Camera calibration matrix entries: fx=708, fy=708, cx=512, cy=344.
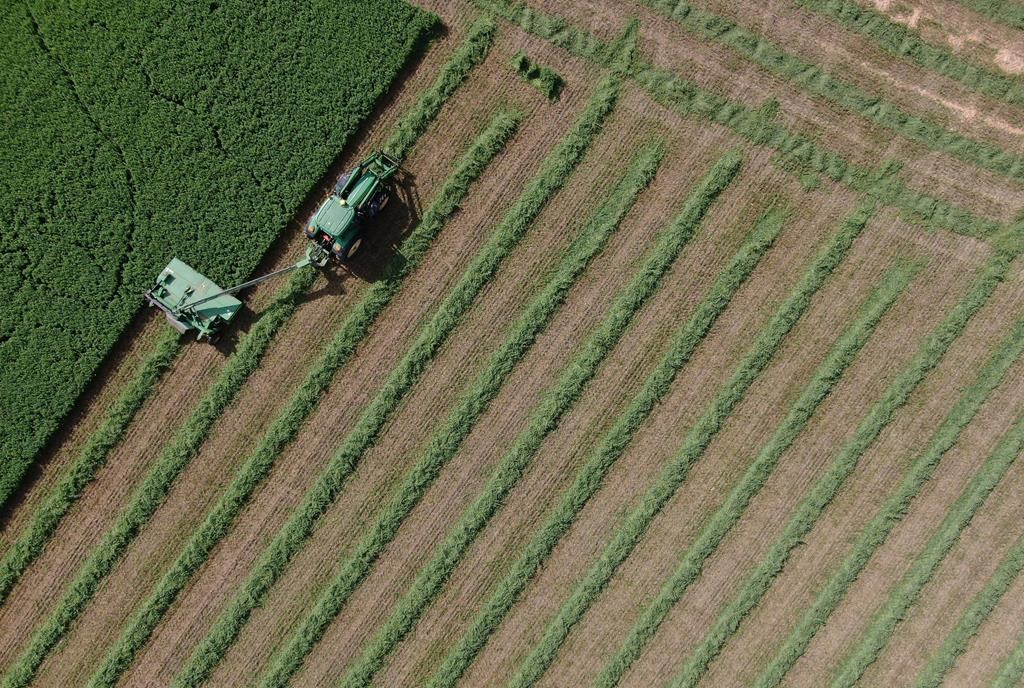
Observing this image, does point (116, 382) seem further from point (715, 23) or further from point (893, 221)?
point (893, 221)

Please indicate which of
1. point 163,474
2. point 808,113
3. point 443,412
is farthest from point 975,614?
point 163,474

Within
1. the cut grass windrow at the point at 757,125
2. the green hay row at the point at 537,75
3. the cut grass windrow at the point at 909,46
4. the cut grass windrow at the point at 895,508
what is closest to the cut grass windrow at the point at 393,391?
the green hay row at the point at 537,75

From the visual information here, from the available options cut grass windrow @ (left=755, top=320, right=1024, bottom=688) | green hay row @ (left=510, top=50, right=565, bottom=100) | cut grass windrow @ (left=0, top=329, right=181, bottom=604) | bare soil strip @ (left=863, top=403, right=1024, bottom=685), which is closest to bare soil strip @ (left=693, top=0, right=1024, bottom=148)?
green hay row @ (left=510, top=50, right=565, bottom=100)

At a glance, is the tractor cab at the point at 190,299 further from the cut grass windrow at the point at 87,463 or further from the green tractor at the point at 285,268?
the cut grass windrow at the point at 87,463

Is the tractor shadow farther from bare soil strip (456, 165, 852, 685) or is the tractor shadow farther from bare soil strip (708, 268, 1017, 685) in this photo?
bare soil strip (708, 268, 1017, 685)

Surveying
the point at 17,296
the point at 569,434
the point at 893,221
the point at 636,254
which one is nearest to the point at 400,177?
the point at 636,254
